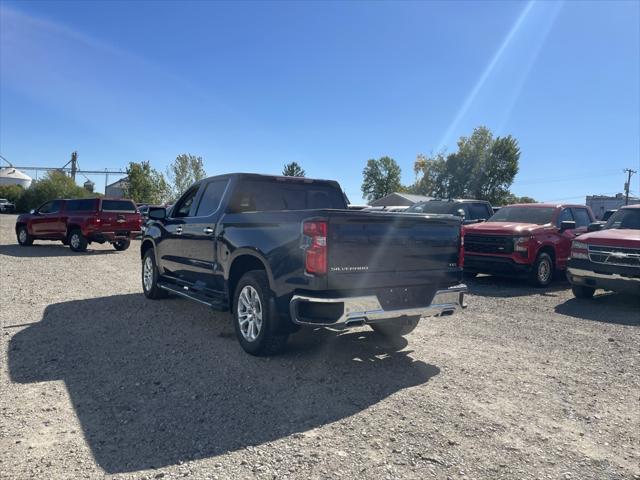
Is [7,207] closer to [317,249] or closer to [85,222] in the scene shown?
[85,222]

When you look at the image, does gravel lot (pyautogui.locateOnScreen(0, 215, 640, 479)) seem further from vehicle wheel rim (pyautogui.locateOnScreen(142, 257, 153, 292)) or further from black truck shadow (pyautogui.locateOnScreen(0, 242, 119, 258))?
black truck shadow (pyautogui.locateOnScreen(0, 242, 119, 258))

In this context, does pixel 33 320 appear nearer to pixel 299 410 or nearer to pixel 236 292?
pixel 236 292

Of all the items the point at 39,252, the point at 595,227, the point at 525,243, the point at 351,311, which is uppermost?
the point at 595,227

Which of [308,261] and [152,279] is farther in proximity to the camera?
[152,279]

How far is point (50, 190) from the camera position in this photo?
49.3 m

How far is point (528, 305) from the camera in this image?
27.6 ft

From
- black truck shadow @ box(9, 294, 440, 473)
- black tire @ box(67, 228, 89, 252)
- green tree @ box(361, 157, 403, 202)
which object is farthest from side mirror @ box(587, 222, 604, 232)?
green tree @ box(361, 157, 403, 202)

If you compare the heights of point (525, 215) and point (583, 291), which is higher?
point (525, 215)

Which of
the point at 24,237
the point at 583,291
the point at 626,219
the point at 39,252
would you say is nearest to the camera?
the point at 583,291

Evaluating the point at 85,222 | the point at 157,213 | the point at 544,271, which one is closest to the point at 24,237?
the point at 85,222

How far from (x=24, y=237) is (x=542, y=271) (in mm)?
17204

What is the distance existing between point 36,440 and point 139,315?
3.76m

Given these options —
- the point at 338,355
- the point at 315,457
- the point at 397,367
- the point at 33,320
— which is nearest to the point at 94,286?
the point at 33,320

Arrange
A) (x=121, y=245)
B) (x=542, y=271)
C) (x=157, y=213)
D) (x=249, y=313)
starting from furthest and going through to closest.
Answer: (x=121, y=245) < (x=542, y=271) < (x=157, y=213) < (x=249, y=313)
